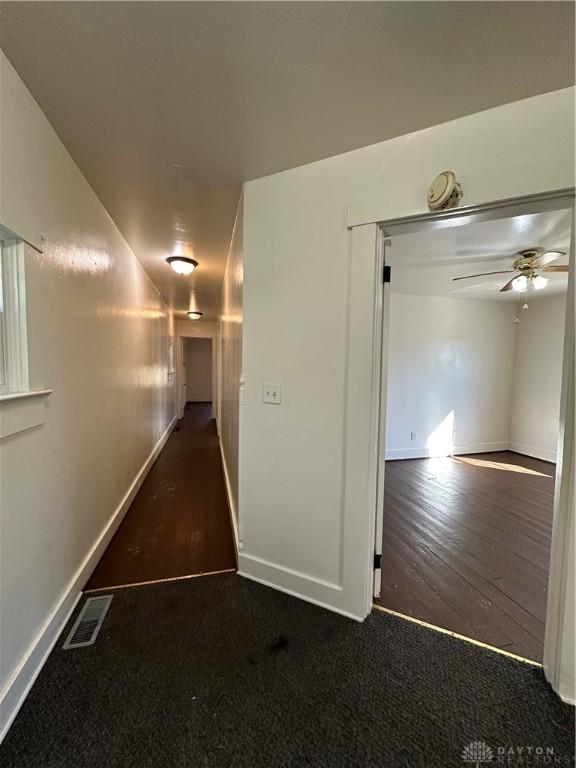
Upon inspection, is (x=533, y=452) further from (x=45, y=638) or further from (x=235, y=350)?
(x=45, y=638)

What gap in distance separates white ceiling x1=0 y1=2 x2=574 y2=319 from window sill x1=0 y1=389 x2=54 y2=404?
1183 mm

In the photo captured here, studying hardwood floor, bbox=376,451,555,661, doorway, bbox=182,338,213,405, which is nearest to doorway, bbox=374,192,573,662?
hardwood floor, bbox=376,451,555,661

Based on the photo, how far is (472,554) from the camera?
6.91ft

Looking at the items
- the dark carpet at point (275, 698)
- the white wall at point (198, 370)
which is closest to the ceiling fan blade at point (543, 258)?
the dark carpet at point (275, 698)

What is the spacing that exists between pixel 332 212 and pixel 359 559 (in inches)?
70.2

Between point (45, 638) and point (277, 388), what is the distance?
5.03ft

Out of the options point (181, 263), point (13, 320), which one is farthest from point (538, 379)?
point (13, 320)

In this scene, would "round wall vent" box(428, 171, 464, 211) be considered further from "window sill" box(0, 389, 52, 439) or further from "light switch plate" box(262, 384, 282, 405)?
"window sill" box(0, 389, 52, 439)

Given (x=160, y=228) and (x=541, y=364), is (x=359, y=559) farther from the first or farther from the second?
(x=541, y=364)

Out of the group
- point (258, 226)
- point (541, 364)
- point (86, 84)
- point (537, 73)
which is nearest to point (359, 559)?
point (258, 226)

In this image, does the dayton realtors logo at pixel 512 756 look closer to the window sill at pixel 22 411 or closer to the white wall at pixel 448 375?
the window sill at pixel 22 411

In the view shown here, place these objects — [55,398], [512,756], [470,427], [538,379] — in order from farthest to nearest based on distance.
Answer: [470,427], [538,379], [55,398], [512,756]

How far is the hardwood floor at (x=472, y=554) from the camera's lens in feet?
5.10

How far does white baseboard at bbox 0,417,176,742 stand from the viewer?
105 centimetres
